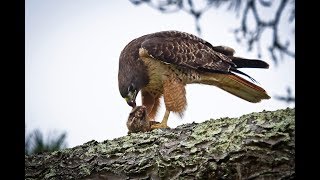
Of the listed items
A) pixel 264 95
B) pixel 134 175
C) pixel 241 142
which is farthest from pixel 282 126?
pixel 264 95

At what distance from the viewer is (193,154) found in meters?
1.37

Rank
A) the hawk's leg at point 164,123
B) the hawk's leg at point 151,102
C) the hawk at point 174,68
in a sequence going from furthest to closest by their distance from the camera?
the hawk's leg at point 151,102 < the hawk at point 174,68 < the hawk's leg at point 164,123

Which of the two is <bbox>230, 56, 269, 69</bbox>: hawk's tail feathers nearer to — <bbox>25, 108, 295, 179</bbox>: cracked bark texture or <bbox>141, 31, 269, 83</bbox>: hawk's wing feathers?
<bbox>141, 31, 269, 83</bbox>: hawk's wing feathers

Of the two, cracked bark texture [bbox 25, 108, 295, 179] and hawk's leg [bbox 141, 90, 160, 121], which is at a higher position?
hawk's leg [bbox 141, 90, 160, 121]

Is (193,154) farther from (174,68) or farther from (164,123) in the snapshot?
(174,68)

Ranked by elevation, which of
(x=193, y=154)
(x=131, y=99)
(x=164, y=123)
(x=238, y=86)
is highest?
(x=238, y=86)

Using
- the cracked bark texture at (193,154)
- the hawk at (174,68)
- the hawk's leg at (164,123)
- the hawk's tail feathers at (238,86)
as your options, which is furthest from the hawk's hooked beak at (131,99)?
the cracked bark texture at (193,154)

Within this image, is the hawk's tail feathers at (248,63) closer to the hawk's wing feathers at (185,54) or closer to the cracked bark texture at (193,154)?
the hawk's wing feathers at (185,54)

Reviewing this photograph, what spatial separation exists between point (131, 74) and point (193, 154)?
2.74ft

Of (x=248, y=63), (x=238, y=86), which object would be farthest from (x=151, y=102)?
(x=248, y=63)

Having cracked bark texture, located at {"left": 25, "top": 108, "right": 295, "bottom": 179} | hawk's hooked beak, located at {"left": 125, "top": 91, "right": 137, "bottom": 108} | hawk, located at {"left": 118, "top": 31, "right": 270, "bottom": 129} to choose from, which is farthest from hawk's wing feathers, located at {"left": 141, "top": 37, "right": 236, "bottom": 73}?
cracked bark texture, located at {"left": 25, "top": 108, "right": 295, "bottom": 179}

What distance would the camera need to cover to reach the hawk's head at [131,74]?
2094mm

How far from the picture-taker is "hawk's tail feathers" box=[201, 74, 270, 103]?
2.00 metres
